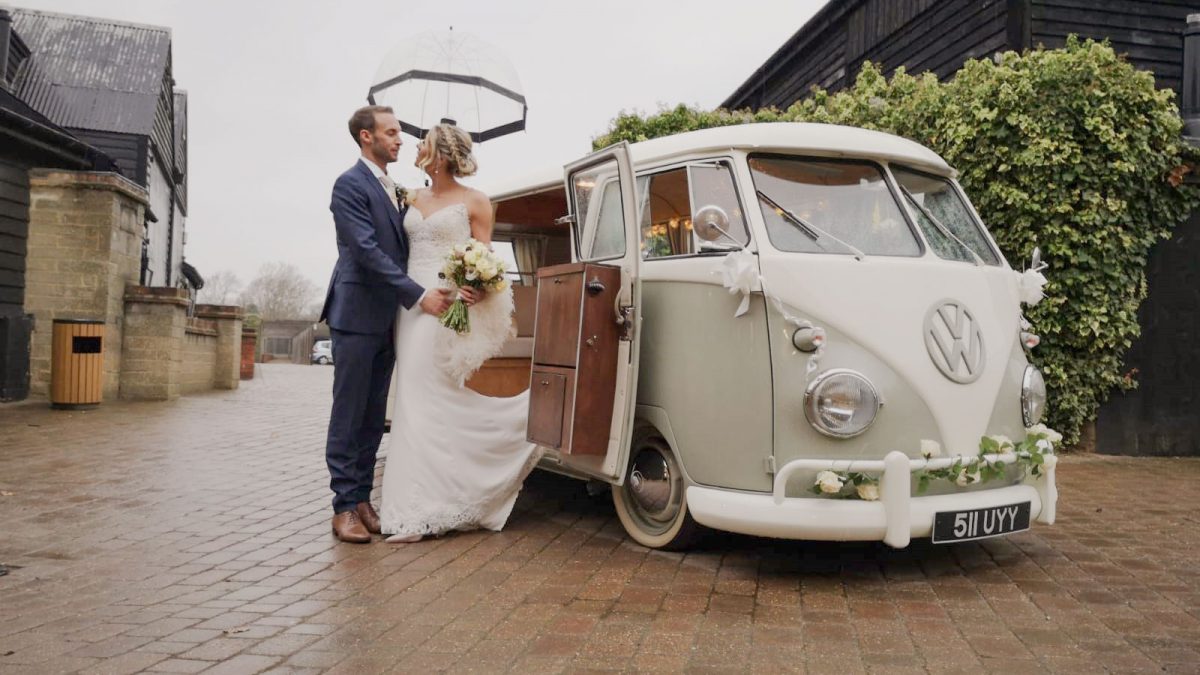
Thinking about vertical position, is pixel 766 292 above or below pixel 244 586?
above

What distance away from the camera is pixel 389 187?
17.1 feet

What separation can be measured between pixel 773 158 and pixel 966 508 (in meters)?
1.94

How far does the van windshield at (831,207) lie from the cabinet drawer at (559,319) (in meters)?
1.05

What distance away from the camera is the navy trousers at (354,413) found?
198 inches

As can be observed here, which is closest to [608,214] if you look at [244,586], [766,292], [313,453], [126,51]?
[766,292]

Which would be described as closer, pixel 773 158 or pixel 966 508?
pixel 966 508

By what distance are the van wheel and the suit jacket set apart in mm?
1491

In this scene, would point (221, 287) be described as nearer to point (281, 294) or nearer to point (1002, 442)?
point (281, 294)

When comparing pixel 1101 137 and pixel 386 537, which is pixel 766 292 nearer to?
pixel 386 537

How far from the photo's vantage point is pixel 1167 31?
13.0 metres

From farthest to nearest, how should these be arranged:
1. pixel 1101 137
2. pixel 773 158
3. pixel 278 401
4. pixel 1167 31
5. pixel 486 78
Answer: pixel 278 401, pixel 1167 31, pixel 486 78, pixel 1101 137, pixel 773 158

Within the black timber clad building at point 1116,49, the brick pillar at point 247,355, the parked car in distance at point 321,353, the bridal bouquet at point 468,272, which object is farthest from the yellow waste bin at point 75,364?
the parked car in distance at point 321,353

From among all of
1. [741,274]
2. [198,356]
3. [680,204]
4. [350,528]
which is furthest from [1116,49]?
[198,356]

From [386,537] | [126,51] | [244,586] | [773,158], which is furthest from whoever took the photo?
[126,51]
